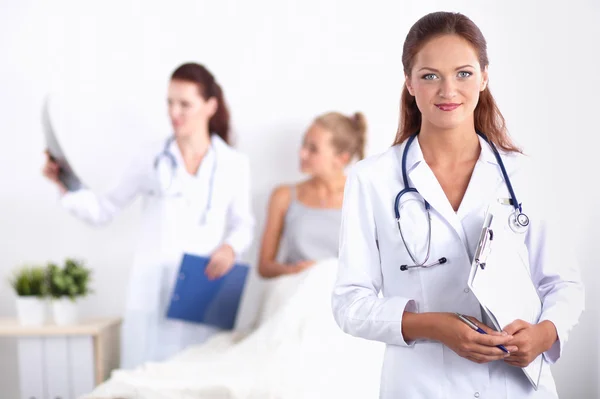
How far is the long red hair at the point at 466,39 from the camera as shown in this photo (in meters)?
1.17

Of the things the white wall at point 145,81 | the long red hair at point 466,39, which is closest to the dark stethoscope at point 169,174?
the white wall at point 145,81

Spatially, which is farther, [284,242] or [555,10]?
[284,242]

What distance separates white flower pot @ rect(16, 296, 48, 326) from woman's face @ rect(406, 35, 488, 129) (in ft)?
7.86

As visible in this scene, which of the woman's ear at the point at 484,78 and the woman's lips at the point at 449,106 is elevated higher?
the woman's ear at the point at 484,78

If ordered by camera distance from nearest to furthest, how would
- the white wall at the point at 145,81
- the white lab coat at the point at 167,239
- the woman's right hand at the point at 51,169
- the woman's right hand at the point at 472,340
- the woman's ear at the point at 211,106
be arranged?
1. the woman's right hand at the point at 472,340
2. the woman's right hand at the point at 51,169
3. the white lab coat at the point at 167,239
4. the woman's ear at the point at 211,106
5. the white wall at the point at 145,81

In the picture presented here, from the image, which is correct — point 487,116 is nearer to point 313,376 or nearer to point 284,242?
point 313,376

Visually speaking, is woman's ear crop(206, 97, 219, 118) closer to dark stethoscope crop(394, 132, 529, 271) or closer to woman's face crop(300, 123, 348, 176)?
woman's face crop(300, 123, 348, 176)

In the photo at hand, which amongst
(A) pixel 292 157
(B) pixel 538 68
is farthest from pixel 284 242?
(B) pixel 538 68

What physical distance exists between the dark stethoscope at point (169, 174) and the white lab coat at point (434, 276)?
2.00 m

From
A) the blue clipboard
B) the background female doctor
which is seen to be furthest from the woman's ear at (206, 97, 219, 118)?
the blue clipboard

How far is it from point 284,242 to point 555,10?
149cm

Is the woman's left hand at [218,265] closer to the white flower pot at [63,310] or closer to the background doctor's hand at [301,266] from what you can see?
the background doctor's hand at [301,266]

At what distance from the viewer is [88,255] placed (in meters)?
3.52

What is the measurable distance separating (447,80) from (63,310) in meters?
2.38
